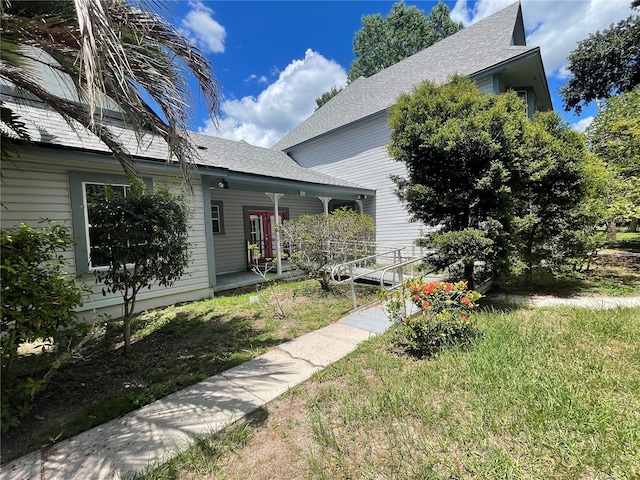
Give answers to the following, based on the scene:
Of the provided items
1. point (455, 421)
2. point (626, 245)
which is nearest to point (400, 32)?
point (626, 245)

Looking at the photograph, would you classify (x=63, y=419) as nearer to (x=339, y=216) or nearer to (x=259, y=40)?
(x=339, y=216)

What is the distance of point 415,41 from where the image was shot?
26.1m

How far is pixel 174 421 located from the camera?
2664 mm

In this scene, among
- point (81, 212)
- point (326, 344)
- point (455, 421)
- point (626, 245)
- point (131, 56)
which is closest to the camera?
point (455, 421)

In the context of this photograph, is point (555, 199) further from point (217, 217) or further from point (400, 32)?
point (400, 32)

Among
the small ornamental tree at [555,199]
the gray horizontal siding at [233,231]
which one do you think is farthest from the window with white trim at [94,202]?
the small ornamental tree at [555,199]

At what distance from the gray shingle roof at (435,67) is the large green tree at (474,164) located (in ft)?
16.1

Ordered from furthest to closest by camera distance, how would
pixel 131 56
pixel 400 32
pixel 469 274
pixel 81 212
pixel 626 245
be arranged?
pixel 400 32 → pixel 626 245 → pixel 469 274 → pixel 81 212 → pixel 131 56

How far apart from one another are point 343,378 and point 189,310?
14.7 feet

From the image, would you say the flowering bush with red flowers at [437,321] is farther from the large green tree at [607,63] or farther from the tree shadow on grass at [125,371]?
the large green tree at [607,63]

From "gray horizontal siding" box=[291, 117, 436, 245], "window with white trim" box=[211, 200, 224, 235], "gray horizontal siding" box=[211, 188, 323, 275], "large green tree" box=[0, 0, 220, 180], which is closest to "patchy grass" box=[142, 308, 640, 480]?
"large green tree" box=[0, 0, 220, 180]

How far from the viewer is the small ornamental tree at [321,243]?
261 inches

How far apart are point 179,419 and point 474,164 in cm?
581

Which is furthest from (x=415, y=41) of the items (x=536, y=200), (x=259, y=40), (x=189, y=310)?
(x=189, y=310)
